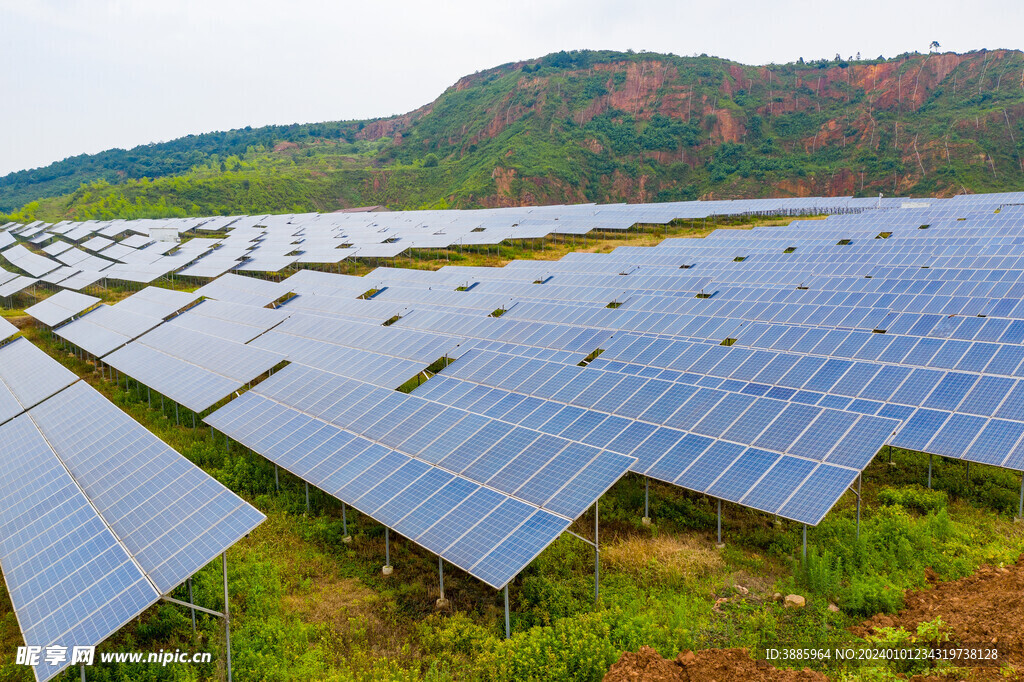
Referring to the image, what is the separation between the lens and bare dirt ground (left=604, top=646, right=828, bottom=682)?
10172 millimetres

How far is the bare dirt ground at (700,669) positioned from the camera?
1017cm

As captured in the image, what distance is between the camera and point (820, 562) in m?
13.6

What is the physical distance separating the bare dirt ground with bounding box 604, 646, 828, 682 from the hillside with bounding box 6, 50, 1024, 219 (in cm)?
10553

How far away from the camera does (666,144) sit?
402 ft

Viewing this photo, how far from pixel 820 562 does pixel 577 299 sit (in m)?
22.5

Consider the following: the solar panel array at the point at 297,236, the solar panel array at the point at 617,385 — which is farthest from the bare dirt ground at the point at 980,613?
the solar panel array at the point at 297,236

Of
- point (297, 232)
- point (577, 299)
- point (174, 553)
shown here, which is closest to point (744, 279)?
point (577, 299)

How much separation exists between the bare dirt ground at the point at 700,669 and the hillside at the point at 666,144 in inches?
4155

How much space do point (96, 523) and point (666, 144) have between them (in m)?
126

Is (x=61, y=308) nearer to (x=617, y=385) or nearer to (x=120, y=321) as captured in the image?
(x=120, y=321)

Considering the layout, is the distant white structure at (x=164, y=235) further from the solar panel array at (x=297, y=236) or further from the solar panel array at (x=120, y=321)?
the solar panel array at (x=120, y=321)

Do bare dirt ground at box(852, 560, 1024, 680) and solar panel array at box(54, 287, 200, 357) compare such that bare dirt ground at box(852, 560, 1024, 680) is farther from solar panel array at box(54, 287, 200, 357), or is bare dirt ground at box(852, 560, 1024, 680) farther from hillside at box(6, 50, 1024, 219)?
hillside at box(6, 50, 1024, 219)

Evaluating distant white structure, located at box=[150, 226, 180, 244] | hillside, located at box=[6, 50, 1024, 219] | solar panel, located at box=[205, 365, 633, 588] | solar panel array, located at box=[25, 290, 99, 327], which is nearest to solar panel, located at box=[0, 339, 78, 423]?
solar panel, located at box=[205, 365, 633, 588]

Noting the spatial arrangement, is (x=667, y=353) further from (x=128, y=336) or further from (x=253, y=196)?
(x=253, y=196)
